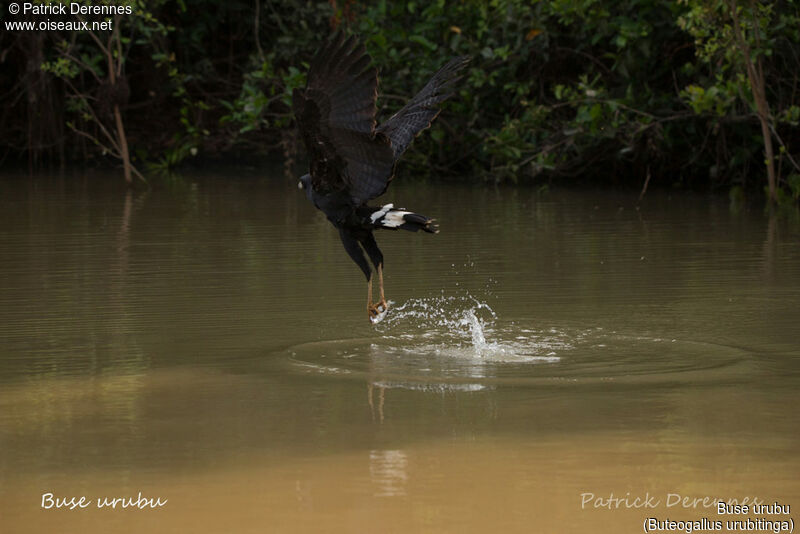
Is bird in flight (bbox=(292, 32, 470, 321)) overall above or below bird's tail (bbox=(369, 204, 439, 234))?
above

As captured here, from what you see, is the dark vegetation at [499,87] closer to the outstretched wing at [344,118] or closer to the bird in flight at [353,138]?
the bird in flight at [353,138]

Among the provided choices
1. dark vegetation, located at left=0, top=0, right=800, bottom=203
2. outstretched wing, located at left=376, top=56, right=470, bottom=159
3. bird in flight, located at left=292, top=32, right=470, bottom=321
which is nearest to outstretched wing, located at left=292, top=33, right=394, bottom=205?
bird in flight, located at left=292, top=32, right=470, bottom=321

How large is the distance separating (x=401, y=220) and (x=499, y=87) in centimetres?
1070

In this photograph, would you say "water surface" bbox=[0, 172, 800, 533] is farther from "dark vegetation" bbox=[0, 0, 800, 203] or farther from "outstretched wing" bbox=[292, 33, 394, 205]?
"dark vegetation" bbox=[0, 0, 800, 203]

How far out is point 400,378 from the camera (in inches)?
229

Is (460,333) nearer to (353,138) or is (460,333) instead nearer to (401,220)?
(401,220)

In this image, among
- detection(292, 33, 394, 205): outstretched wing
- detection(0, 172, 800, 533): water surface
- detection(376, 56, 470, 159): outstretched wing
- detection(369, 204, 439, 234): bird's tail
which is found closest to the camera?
detection(0, 172, 800, 533): water surface

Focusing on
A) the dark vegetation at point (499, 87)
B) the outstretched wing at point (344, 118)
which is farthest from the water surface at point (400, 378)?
the dark vegetation at point (499, 87)

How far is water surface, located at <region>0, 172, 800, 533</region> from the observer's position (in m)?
4.13

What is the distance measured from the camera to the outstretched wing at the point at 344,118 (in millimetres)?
5984

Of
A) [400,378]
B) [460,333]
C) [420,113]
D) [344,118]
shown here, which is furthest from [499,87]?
[400,378]

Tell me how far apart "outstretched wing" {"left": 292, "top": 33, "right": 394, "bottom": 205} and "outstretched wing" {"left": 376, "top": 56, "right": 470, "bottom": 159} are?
44cm

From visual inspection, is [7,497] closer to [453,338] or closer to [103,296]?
[453,338]

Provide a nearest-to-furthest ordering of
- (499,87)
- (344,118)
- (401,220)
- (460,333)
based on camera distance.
A: 1. (344,118)
2. (401,220)
3. (460,333)
4. (499,87)
